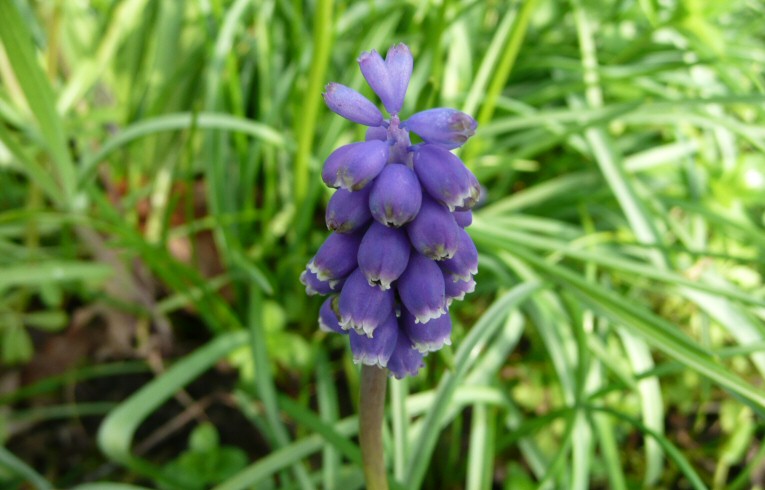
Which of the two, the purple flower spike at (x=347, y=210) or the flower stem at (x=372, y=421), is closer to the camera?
the purple flower spike at (x=347, y=210)

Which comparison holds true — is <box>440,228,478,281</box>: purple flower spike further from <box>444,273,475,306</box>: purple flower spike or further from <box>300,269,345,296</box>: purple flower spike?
<box>300,269,345,296</box>: purple flower spike

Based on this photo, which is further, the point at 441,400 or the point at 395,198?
the point at 441,400

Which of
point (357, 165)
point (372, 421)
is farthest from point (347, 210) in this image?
point (372, 421)

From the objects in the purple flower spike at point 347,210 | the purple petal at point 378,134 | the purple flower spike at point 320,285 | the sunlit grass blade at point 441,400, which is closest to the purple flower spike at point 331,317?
the purple flower spike at point 320,285

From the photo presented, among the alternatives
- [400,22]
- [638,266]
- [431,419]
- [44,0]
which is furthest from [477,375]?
[44,0]

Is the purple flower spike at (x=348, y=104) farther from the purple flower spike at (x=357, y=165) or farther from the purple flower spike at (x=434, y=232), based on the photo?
the purple flower spike at (x=434, y=232)

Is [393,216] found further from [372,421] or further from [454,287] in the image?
[372,421]

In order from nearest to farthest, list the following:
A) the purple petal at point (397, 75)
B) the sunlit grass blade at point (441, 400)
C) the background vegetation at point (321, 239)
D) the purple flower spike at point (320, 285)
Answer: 1. the purple petal at point (397, 75)
2. the purple flower spike at point (320, 285)
3. the sunlit grass blade at point (441, 400)
4. the background vegetation at point (321, 239)

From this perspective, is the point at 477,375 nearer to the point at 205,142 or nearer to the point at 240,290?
the point at 240,290
